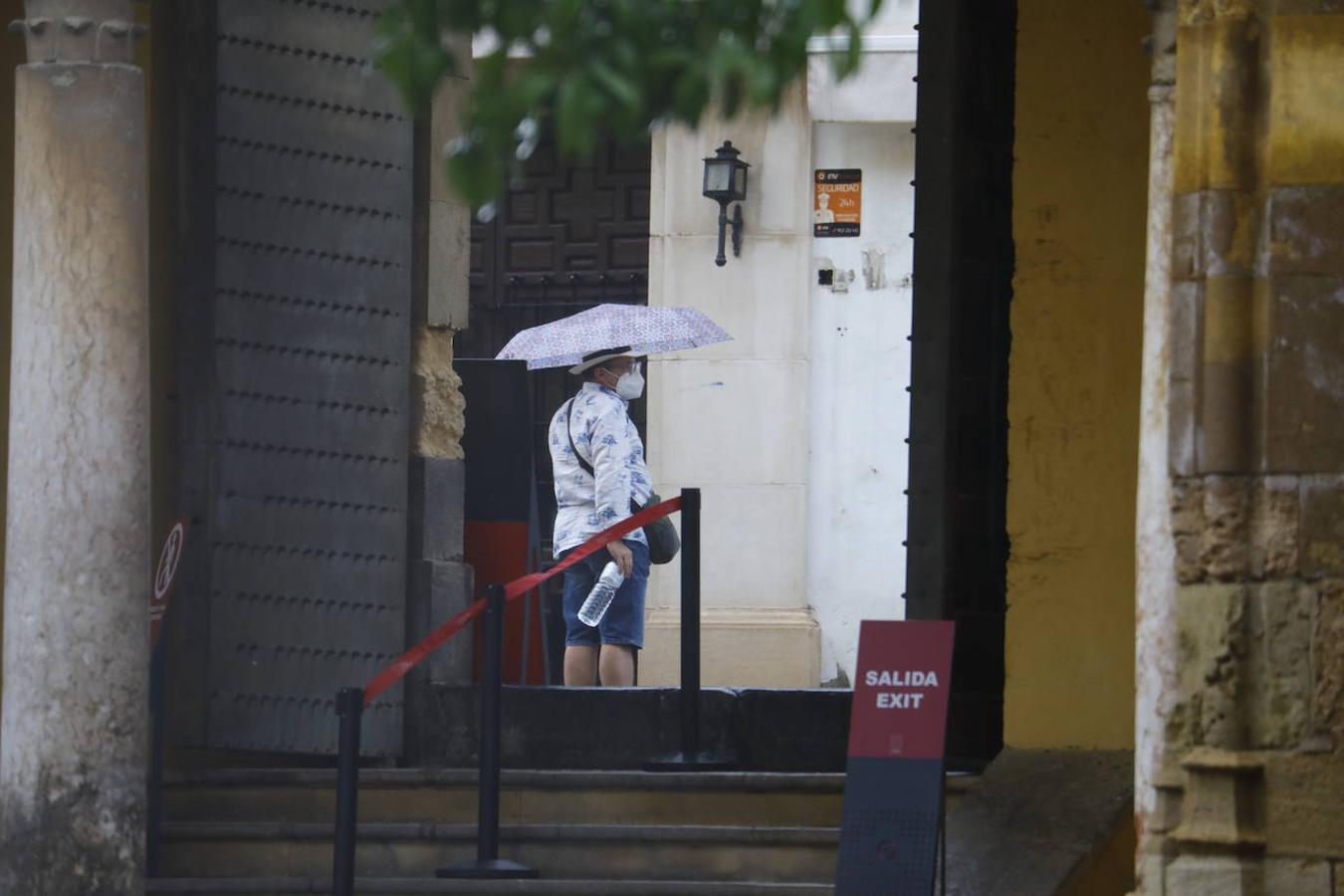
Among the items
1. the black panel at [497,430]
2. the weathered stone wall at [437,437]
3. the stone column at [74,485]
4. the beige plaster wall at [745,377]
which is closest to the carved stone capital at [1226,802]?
the stone column at [74,485]

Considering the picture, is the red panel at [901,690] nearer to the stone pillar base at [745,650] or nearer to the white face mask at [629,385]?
the white face mask at [629,385]

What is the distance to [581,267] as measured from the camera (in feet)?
55.1

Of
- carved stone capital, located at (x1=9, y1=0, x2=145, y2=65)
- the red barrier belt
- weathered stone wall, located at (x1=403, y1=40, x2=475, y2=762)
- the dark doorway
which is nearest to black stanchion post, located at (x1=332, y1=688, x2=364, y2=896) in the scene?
the red barrier belt

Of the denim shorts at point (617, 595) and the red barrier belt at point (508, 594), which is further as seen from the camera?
the denim shorts at point (617, 595)

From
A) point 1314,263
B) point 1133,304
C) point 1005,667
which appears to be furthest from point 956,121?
point 1314,263

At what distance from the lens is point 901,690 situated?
834 centimetres

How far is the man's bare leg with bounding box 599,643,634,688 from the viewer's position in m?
11.2

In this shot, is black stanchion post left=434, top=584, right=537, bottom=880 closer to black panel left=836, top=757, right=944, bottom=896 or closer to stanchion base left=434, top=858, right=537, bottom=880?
stanchion base left=434, top=858, right=537, bottom=880

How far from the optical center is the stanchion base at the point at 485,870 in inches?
369

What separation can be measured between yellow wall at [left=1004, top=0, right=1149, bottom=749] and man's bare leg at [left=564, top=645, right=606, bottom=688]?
210cm

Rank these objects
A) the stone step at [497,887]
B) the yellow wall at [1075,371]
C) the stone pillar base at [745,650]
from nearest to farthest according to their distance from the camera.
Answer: the stone step at [497,887], the yellow wall at [1075,371], the stone pillar base at [745,650]

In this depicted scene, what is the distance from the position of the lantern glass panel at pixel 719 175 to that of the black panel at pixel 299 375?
17.9ft

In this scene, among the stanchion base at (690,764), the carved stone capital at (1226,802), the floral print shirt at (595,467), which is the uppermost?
the floral print shirt at (595,467)

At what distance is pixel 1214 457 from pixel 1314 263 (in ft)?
1.64
